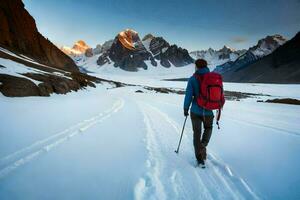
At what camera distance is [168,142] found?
652 centimetres

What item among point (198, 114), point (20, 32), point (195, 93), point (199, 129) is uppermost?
point (20, 32)

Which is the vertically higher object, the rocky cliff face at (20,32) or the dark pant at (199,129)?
the rocky cliff face at (20,32)

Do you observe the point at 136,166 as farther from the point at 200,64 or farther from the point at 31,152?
the point at 200,64

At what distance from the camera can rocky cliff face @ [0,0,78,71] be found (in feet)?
218

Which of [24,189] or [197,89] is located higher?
[197,89]

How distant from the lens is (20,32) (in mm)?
74500

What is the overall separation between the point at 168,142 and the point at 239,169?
7.96ft

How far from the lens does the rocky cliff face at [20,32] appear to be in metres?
66.6

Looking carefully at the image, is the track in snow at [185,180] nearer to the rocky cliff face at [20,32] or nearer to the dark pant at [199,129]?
the dark pant at [199,129]

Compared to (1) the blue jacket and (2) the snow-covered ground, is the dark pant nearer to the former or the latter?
(1) the blue jacket

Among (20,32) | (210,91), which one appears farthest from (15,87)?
(20,32)

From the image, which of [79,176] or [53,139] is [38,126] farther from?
[79,176]

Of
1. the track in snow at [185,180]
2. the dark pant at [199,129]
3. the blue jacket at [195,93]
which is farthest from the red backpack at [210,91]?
the track in snow at [185,180]

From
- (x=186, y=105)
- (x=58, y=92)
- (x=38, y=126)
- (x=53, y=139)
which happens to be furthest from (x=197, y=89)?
(x=58, y=92)
